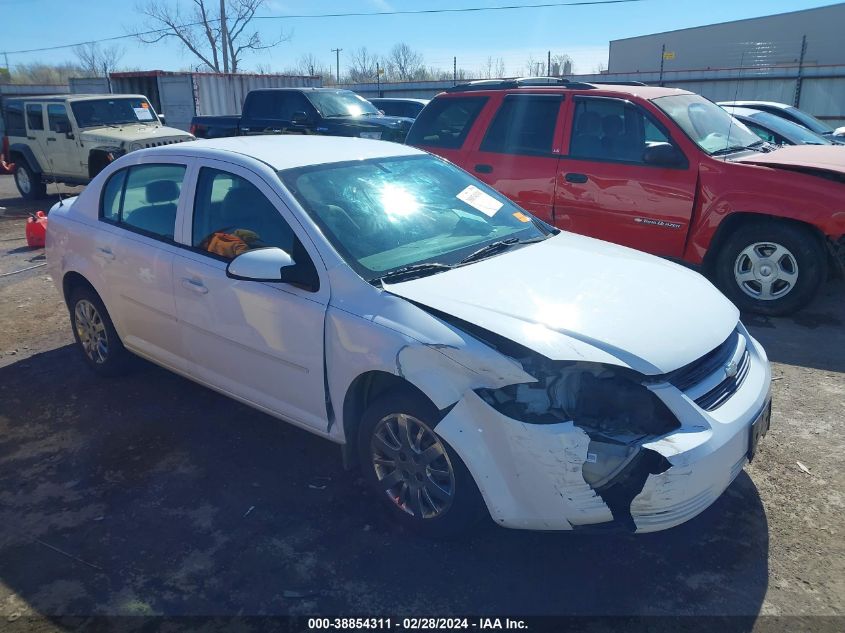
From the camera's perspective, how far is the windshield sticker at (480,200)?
4008mm

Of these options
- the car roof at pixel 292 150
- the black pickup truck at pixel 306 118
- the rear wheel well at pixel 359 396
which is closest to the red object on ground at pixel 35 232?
the black pickup truck at pixel 306 118

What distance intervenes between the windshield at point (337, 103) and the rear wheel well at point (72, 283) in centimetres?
869

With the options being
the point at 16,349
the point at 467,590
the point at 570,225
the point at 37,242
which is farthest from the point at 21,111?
the point at 467,590

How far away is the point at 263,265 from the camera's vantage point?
3.14 m

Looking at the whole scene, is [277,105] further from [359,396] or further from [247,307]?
[359,396]

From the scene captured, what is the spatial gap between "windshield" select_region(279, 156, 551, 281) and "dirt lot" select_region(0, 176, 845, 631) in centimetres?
126

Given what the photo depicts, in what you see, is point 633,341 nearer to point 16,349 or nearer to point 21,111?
point 16,349

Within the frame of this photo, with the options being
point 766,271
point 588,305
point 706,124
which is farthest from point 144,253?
point 706,124

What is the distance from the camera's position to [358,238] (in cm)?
334

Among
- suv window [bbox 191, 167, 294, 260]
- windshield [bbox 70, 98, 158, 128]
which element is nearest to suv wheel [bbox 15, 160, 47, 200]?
windshield [bbox 70, 98, 158, 128]

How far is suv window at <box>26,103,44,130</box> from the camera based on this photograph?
44.4 feet

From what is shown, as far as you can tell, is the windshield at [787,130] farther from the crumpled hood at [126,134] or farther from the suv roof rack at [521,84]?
the crumpled hood at [126,134]

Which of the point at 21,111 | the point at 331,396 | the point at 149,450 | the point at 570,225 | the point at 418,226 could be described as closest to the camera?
the point at 331,396

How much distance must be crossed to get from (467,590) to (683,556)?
3.21 ft
